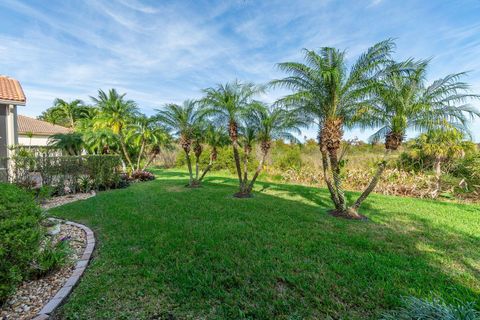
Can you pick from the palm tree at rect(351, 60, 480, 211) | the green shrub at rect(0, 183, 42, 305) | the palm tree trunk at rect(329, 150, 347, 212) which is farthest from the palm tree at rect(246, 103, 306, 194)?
the green shrub at rect(0, 183, 42, 305)

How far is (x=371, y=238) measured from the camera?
537cm

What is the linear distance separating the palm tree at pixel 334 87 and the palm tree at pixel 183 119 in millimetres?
6173

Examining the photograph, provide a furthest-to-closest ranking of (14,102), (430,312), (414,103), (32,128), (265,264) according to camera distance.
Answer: (32,128) < (14,102) < (414,103) < (265,264) < (430,312)

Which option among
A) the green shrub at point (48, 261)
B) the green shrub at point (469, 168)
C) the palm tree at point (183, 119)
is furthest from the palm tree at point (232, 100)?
A: the green shrub at point (469, 168)

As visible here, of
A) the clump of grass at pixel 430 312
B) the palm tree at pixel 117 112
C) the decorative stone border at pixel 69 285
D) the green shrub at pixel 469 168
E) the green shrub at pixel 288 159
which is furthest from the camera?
the green shrub at pixel 288 159

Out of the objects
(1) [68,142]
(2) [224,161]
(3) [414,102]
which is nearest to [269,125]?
(3) [414,102]

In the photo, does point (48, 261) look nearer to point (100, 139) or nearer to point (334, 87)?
Result: point (334, 87)

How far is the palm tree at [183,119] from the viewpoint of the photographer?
484 inches

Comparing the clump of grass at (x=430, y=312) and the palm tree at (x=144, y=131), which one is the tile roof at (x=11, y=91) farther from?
the clump of grass at (x=430, y=312)

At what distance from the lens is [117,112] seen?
17500 mm

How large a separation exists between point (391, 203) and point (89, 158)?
544 inches

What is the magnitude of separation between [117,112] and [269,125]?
13.1 m

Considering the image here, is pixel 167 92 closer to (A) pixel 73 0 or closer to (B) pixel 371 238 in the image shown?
(A) pixel 73 0

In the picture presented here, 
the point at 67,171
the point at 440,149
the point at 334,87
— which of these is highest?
the point at 334,87
